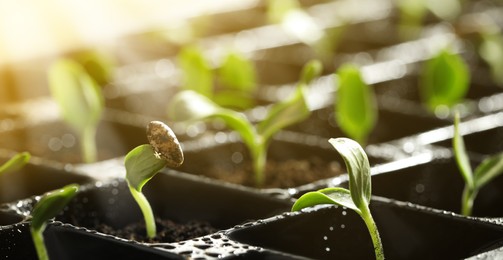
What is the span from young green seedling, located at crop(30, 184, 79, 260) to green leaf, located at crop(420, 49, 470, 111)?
0.98 meters

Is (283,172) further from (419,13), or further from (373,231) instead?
(419,13)

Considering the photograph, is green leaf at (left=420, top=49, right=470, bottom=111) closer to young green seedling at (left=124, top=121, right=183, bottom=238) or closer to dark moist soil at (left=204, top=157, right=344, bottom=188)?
dark moist soil at (left=204, top=157, right=344, bottom=188)

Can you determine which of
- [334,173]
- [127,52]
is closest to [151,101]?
[127,52]

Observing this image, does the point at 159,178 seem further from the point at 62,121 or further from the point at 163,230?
the point at 62,121

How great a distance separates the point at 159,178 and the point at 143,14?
5.04ft

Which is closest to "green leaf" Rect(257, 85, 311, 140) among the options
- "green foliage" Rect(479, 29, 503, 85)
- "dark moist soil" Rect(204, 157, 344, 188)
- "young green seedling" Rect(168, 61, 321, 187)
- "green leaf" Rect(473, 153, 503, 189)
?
"young green seedling" Rect(168, 61, 321, 187)

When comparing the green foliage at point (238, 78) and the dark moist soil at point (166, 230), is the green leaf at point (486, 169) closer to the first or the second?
the dark moist soil at point (166, 230)

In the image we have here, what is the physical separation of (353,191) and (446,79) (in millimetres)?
871

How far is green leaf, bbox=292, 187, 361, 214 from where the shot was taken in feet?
2.90

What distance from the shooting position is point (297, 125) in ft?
5.75

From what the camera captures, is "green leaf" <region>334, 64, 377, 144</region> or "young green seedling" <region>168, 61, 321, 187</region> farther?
"green leaf" <region>334, 64, 377, 144</region>

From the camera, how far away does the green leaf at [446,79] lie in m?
1.67

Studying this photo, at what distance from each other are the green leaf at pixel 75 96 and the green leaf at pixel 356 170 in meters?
0.60

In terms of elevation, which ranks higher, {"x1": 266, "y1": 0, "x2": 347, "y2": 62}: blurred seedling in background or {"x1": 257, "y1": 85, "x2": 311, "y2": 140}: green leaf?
{"x1": 266, "y1": 0, "x2": 347, "y2": 62}: blurred seedling in background
